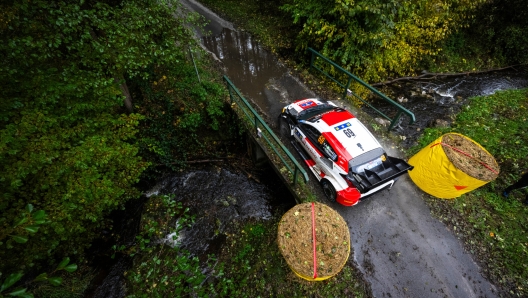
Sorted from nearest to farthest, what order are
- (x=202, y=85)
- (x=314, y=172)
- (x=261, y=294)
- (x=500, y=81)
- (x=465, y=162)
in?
(x=261, y=294) < (x=465, y=162) < (x=314, y=172) < (x=202, y=85) < (x=500, y=81)

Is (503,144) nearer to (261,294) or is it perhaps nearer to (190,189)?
(261,294)

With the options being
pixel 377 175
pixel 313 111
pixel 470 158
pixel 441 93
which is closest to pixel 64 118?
pixel 313 111

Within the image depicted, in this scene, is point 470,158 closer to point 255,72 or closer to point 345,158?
A: point 345,158

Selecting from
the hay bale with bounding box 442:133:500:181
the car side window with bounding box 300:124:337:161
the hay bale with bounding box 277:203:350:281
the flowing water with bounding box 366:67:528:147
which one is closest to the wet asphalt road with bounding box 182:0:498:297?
the car side window with bounding box 300:124:337:161

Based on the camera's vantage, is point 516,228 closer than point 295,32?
Yes

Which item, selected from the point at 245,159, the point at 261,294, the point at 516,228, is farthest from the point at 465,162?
the point at 245,159

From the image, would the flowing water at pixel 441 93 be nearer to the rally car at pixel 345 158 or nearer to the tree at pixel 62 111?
the rally car at pixel 345 158

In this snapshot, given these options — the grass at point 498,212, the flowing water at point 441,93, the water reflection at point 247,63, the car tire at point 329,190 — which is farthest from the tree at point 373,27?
the car tire at point 329,190

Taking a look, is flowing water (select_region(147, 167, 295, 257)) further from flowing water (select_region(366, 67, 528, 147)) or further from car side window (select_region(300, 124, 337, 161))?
flowing water (select_region(366, 67, 528, 147))
